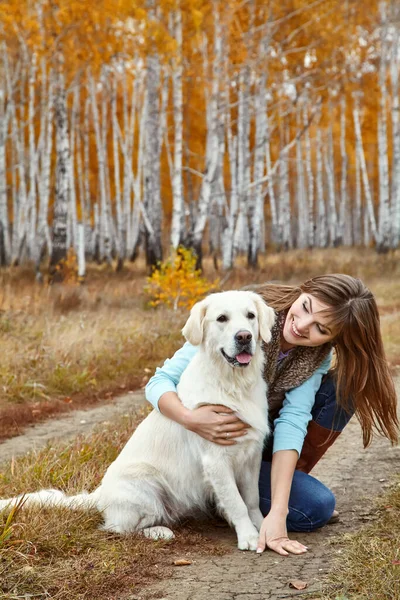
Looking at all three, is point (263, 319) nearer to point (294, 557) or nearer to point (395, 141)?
point (294, 557)

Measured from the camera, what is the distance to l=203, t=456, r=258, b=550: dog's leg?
11.6 feet

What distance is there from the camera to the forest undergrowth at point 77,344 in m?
7.39

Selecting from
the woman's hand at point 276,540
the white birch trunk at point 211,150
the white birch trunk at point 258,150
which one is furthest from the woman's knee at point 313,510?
the white birch trunk at point 258,150

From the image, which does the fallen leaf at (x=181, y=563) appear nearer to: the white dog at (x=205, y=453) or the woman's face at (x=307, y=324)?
the white dog at (x=205, y=453)

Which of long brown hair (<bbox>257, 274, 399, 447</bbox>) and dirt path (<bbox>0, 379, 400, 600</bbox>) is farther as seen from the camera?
long brown hair (<bbox>257, 274, 399, 447</bbox>)

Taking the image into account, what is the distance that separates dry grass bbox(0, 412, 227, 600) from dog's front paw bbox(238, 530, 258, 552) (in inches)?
4.0

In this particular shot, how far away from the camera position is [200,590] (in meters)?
3.02

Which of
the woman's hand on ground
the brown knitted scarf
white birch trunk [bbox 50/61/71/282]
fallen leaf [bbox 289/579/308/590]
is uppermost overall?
white birch trunk [bbox 50/61/71/282]

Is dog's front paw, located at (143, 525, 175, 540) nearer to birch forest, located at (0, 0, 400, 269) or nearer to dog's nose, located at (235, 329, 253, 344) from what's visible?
dog's nose, located at (235, 329, 253, 344)

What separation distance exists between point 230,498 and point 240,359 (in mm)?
717

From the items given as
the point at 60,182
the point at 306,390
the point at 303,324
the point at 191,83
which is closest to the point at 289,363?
the point at 306,390

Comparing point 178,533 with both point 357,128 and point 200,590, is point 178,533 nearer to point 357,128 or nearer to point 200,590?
point 200,590

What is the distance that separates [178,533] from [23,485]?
0.97m

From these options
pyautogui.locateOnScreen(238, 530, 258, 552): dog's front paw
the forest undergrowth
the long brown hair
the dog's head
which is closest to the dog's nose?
the dog's head
